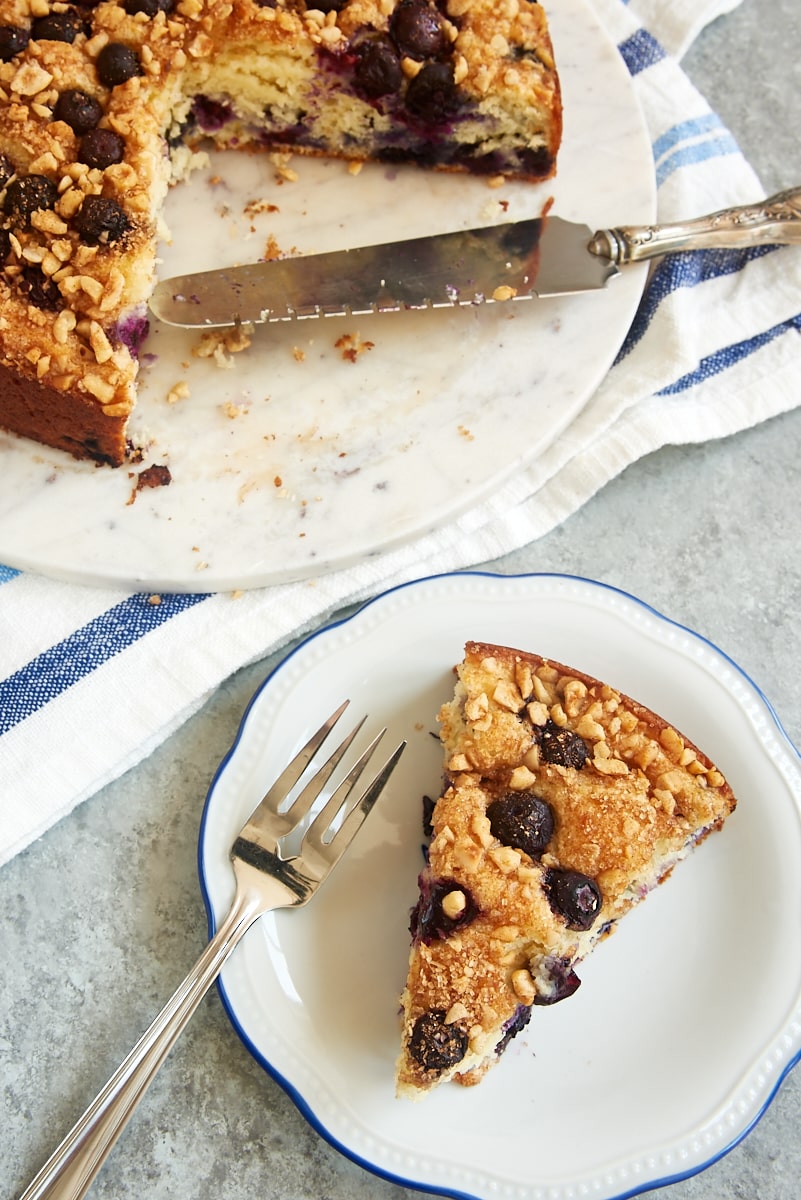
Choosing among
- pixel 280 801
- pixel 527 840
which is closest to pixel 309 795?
pixel 280 801

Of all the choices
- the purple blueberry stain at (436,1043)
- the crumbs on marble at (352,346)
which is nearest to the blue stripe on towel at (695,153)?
the crumbs on marble at (352,346)

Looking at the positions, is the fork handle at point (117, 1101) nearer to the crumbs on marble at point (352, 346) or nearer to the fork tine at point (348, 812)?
the fork tine at point (348, 812)

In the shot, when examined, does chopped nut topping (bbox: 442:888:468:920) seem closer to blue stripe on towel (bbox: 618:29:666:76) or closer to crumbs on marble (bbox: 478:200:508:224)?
crumbs on marble (bbox: 478:200:508:224)

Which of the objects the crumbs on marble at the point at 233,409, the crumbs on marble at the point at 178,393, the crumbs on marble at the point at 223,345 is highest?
the crumbs on marble at the point at 223,345

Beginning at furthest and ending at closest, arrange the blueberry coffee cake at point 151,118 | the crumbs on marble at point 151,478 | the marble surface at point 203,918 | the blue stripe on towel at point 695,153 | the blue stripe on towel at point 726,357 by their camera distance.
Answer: the blue stripe on towel at point 695,153
the blue stripe on towel at point 726,357
the crumbs on marble at point 151,478
the blueberry coffee cake at point 151,118
the marble surface at point 203,918

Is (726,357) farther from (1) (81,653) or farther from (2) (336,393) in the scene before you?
(1) (81,653)

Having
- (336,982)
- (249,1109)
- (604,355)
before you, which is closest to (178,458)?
(604,355)
